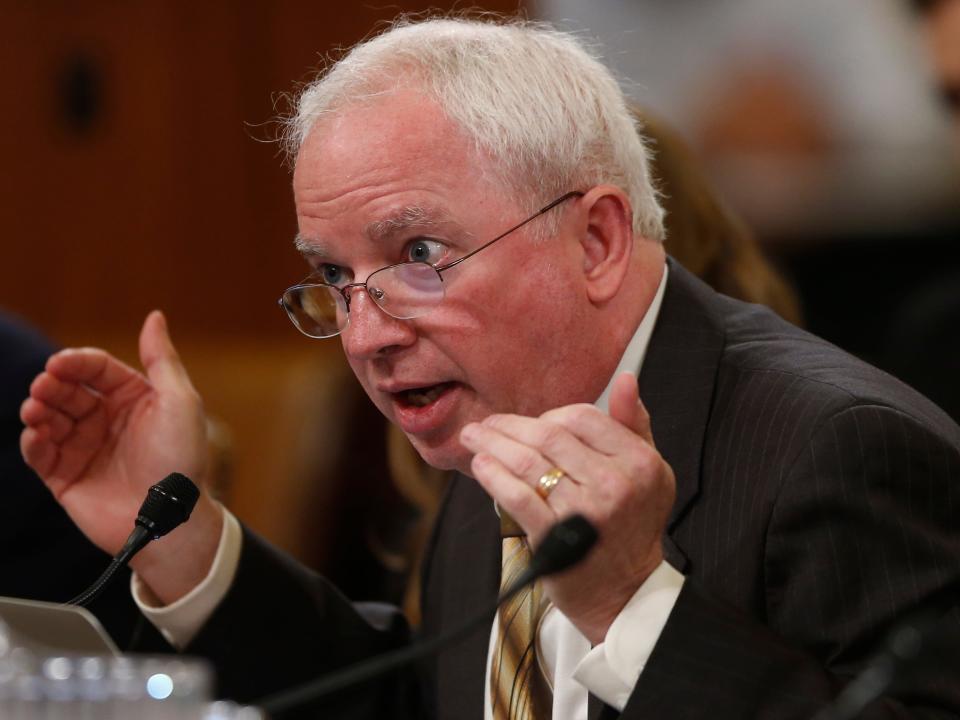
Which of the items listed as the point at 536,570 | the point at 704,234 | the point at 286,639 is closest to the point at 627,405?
the point at 536,570

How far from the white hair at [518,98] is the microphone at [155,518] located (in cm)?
45

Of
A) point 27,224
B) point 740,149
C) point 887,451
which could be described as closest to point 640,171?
point 887,451

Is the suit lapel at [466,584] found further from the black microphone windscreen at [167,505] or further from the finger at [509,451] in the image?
the finger at [509,451]

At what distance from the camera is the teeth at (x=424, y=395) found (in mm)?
1631

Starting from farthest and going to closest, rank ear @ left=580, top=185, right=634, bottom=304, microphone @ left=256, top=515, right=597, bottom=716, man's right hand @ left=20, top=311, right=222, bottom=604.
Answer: man's right hand @ left=20, top=311, right=222, bottom=604 → ear @ left=580, top=185, right=634, bottom=304 → microphone @ left=256, top=515, right=597, bottom=716

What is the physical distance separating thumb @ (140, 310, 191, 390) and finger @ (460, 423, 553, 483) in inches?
31.0

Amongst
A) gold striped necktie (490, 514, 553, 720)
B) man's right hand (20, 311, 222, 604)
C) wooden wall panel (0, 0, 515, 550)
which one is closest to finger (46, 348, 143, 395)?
man's right hand (20, 311, 222, 604)

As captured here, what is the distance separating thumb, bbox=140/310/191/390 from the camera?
1.98 m

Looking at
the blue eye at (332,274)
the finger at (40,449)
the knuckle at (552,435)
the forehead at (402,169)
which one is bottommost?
the finger at (40,449)

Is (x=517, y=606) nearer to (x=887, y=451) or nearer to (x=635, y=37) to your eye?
(x=887, y=451)

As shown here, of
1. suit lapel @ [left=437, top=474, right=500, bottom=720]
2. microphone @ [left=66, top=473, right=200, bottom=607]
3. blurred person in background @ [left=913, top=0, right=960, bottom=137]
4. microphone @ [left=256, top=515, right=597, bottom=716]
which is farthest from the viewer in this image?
blurred person in background @ [left=913, top=0, right=960, bottom=137]

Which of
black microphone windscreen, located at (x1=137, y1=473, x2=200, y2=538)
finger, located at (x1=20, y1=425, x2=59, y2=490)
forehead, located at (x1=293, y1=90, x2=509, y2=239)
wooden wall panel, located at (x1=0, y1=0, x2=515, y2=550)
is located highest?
forehead, located at (x1=293, y1=90, x2=509, y2=239)

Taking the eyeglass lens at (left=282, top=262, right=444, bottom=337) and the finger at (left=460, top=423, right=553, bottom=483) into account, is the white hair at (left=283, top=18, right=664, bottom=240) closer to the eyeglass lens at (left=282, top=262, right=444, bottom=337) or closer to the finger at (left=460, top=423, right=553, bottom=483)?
the eyeglass lens at (left=282, top=262, right=444, bottom=337)

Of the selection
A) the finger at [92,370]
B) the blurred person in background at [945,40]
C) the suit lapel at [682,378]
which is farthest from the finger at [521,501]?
the blurred person in background at [945,40]
